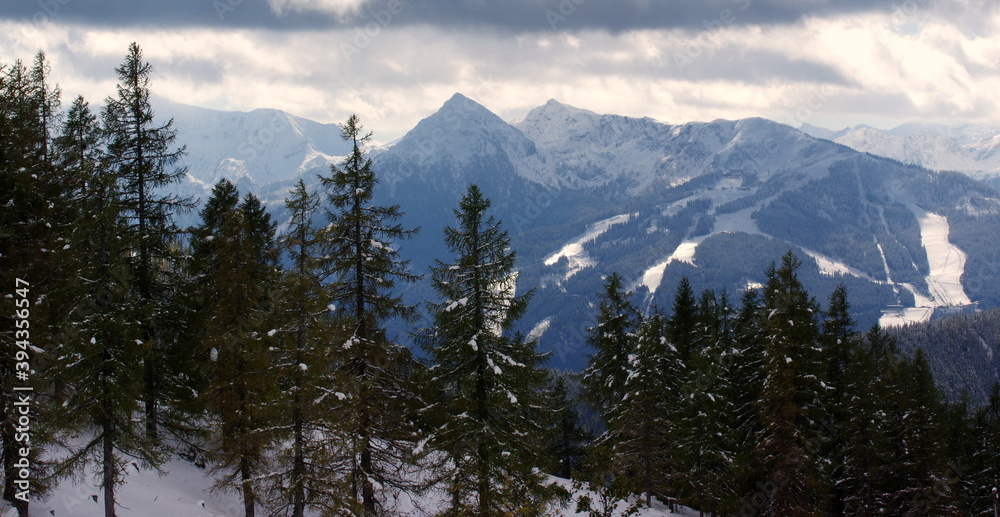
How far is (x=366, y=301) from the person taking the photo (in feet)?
67.6

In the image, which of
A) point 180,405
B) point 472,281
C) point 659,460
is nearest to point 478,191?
point 472,281

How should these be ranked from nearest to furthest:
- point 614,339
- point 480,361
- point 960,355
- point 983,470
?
point 480,361 → point 614,339 → point 983,470 → point 960,355

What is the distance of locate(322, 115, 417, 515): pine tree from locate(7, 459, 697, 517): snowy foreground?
9.81 feet

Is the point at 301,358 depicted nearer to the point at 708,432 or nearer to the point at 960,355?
the point at 708,432

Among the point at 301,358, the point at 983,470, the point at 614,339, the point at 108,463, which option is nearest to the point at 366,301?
the point at 301,358

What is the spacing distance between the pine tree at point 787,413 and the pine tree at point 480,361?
39.9 ft

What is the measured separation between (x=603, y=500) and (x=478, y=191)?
988 centimetres

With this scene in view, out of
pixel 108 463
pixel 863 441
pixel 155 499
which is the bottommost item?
pixel 863 441

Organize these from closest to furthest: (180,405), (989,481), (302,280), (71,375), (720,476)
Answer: (71,375) → (302,280) → (180,405) → (720,476) → (989,481)

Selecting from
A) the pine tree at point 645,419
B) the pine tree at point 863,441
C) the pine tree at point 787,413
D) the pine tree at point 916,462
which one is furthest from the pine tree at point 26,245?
the pine tree at point 916,462

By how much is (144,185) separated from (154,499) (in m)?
11.7

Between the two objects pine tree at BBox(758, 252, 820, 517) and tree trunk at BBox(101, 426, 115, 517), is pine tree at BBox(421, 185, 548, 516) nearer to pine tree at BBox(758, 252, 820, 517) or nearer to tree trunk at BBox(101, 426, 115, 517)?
tree trunk at BBox(101, 426, 115, 517)

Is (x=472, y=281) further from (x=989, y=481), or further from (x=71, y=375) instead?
(x=989, y=481)

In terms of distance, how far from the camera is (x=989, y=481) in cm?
4153
